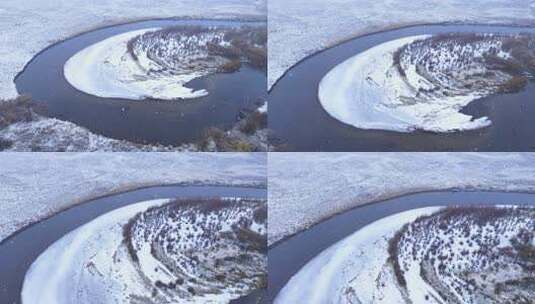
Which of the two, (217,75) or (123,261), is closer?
(123,261)

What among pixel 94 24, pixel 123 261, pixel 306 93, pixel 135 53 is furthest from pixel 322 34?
pixel 123 261

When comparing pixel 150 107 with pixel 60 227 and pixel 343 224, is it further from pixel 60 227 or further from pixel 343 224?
pixel 343 224

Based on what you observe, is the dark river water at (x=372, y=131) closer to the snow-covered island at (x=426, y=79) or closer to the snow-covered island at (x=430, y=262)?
the snow-covered island at (x=426, y=79)

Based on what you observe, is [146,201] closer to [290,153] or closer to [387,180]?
[290,153]

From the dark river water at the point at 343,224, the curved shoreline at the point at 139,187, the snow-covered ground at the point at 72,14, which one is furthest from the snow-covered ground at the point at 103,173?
the snow-covered ground at the point at 72,14

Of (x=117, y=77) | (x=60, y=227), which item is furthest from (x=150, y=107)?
(x=60, y=227)

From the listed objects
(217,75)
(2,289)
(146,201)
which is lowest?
(2,289)

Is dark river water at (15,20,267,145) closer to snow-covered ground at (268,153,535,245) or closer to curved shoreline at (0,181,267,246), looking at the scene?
curved shoreline at (0,181,267,246)
